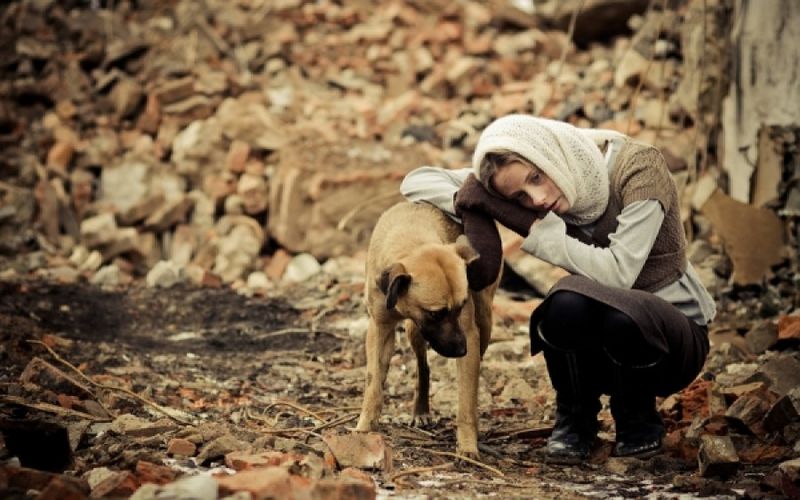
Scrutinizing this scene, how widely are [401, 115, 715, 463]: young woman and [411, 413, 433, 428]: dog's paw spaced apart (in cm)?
92

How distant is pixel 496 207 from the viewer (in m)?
4.47

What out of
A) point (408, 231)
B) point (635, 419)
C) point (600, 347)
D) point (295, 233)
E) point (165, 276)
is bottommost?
point (165, 276)

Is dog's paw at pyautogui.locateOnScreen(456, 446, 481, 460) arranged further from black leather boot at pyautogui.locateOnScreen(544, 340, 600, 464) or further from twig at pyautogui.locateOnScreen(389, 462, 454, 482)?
black leather boot at pyautogui.locateOnScreen(544, 340, 600, 464)

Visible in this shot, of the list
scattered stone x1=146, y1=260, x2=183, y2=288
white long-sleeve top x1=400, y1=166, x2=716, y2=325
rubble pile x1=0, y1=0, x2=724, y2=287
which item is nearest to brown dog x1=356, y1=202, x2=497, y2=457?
white long-sleeve top x1=400, y1=166, x2=716, y2=325

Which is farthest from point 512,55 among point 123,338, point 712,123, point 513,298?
point 123,338

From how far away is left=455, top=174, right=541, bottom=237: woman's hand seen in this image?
4.40 meters

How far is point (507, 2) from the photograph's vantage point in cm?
1480

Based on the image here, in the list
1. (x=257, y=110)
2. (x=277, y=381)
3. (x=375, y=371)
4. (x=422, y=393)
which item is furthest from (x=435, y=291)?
(x=257, y=110)

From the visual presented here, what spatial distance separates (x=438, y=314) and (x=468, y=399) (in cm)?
50

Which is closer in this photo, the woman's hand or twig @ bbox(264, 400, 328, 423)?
the woman's hand

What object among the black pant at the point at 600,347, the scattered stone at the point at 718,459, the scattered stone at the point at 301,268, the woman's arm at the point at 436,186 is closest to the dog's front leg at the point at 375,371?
the woman's arm at the point at 436,186

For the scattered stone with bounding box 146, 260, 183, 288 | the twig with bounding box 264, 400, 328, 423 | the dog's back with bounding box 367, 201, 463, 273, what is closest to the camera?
the dog's back with bounding box 367, 201, 463, 273

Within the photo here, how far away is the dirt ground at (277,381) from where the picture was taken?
13.3 feet

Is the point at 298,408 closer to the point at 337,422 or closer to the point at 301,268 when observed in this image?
the point at 337,422
